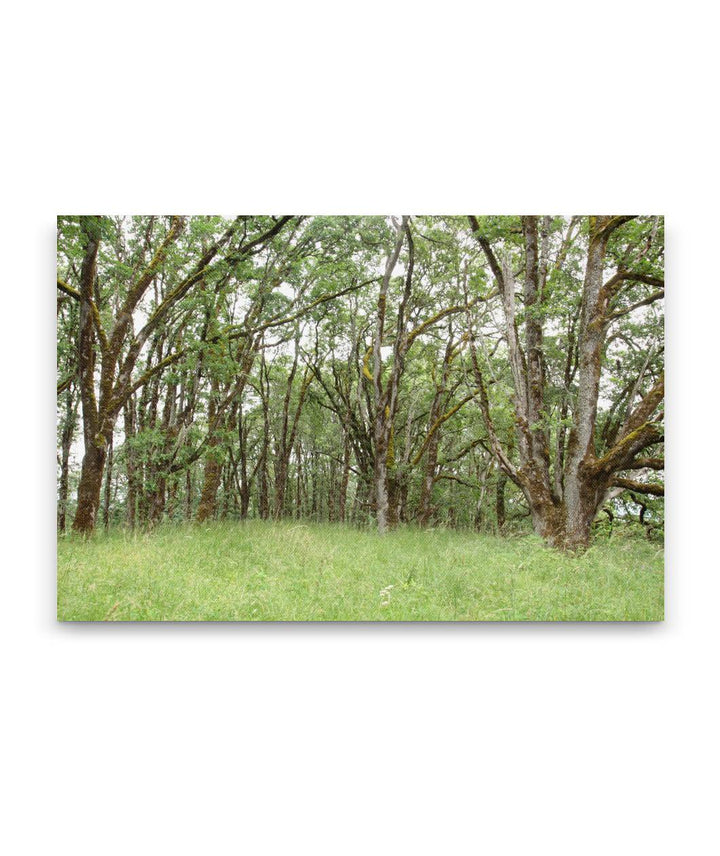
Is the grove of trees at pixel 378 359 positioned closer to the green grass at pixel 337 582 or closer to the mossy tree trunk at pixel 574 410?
the mossy tree trunk at pixel 574 410

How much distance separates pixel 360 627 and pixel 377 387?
2828mm

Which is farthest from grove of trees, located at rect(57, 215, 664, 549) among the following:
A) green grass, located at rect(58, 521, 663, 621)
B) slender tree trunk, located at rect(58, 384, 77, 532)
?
green grass, located at rect(58, 521, 663, 621)

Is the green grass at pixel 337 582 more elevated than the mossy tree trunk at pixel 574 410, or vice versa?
the mossy tree trunk at pixel 574 410

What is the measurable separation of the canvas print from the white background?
0.20 metres

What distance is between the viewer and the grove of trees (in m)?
3.83

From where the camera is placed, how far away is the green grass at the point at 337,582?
3361 mm

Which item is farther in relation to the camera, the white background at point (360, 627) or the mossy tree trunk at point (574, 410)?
the mossy tree trunk at point (574, 410)

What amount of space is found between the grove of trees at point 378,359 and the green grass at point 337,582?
1.20ft

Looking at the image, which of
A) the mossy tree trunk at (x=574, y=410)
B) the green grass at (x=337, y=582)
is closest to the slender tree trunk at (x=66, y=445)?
the green grass at (x=337, y=582)

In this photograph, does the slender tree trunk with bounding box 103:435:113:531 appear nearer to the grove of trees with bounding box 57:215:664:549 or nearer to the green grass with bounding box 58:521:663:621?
the grove of trees with bounding box 57:215:664:549

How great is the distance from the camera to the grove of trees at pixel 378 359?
3.83 m

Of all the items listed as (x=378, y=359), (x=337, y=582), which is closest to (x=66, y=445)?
(x=337, y=582)

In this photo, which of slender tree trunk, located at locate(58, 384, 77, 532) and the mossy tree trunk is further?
the mossy tree trunk

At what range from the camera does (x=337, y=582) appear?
352 cm
